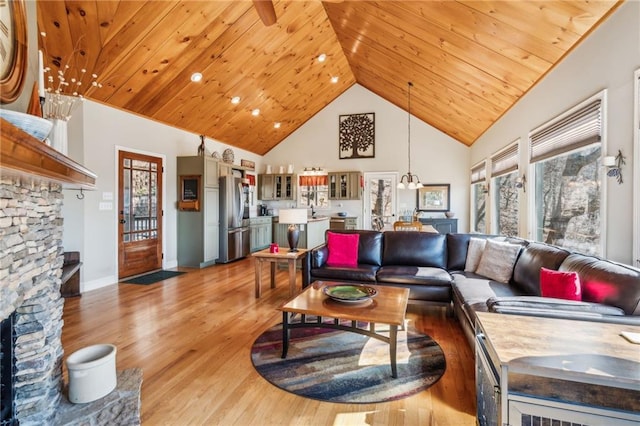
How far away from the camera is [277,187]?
886 centimetres

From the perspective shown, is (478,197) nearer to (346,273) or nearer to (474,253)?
(474,253)

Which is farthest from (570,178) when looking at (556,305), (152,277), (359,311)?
(152,277)

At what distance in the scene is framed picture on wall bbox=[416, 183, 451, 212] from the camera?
796 cm

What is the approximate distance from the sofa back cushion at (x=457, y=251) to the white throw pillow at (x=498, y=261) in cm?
30

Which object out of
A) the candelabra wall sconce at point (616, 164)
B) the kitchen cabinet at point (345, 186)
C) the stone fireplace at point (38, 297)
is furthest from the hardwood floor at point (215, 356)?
the kitchen cabinet at point (345, 186)

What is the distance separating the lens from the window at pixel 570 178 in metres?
2.72

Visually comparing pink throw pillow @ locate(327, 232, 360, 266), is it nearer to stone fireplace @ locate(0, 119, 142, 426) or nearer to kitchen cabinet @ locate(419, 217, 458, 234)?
stone fireplace @ locate(0, 119, 142, 426)

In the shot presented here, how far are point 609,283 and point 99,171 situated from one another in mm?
5749

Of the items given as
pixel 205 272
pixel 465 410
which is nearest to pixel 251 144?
pixel 205 272

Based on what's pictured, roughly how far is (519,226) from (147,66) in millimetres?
5668

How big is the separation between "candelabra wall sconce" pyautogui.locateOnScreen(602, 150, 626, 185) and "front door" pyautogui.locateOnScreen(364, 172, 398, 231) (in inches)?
232

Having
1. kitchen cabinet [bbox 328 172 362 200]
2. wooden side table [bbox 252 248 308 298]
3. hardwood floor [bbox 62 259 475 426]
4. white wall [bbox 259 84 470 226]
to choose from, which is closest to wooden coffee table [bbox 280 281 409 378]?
hardwood floor [bbox 62 259 475 426]

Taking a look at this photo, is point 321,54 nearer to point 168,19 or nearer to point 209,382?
point 168,19

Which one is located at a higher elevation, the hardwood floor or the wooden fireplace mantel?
the wooden fireplace mantel
